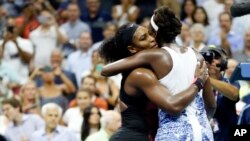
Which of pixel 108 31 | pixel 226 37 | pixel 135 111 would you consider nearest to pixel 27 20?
pixel 108 31

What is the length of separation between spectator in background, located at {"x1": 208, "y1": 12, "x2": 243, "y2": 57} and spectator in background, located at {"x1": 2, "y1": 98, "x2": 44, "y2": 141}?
301 cm

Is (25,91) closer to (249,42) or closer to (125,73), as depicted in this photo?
(249,42)

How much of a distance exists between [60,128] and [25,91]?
1.40 metres

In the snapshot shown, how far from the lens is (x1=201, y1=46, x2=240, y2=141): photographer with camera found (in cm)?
773

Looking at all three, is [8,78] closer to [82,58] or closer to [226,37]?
[82,58]

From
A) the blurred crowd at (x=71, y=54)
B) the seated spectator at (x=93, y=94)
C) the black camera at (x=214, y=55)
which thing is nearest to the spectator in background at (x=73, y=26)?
the blurred crowd at (x=71, y=54)

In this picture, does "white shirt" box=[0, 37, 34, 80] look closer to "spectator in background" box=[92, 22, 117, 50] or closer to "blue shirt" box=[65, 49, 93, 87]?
"blue shirt" box=[65, 49, 93, 87]

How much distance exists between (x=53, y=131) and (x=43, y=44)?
323 centimetres

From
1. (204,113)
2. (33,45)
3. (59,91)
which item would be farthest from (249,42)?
(204,113)

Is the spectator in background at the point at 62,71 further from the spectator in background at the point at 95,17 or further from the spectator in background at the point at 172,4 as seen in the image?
the spectator in background at the point at 172,4

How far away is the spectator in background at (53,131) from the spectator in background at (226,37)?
2.98 m

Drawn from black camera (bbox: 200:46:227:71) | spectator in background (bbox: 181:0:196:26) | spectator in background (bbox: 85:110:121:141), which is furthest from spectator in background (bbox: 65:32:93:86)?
black camera (bbox: 200:46:227:71)

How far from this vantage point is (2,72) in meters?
13.2

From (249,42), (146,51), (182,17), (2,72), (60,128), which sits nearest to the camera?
(146,51)
